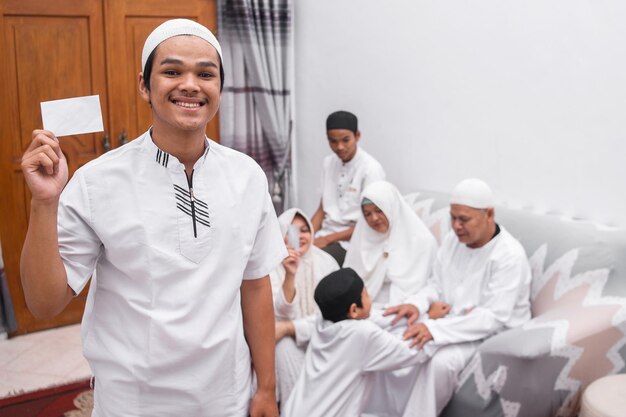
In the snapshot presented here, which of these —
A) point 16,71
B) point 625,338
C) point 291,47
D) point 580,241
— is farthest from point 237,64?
point 625,338

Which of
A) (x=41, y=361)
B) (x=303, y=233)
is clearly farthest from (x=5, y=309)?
(x=303, y=233)

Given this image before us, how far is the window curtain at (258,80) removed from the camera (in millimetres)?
4574

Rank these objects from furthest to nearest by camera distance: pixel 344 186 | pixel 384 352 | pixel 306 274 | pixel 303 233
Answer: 1. pixel 344 186
2. pixel 303 233
3. pixel 306 274
4. pixel 384 352

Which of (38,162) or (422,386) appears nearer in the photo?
(38,162)

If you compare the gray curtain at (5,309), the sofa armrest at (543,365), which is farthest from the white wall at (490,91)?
the gray curtain at (5,309)

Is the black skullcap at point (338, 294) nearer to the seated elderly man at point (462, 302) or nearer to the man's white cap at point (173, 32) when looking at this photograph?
the seated elderly man at point (462, 302)

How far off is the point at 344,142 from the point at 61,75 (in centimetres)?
173

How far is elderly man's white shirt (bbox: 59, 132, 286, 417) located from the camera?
42.4 inches

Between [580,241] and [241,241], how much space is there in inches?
77.3

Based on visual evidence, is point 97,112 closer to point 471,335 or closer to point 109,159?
point 109,159

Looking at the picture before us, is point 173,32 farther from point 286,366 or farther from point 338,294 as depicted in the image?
point 286,366

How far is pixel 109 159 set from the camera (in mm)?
1118

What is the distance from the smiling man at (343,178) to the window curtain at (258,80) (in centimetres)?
81

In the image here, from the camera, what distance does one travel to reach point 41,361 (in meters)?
3.50
